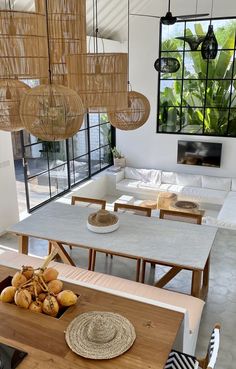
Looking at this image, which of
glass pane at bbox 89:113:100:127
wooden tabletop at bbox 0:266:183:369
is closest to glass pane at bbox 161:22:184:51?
glass pane at bbox 89:113:100:127

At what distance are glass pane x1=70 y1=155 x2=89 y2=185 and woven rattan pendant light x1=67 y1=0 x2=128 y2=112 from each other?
5082mm

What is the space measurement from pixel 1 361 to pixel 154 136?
7.37 meters

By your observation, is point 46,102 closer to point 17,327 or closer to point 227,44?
point 17,327

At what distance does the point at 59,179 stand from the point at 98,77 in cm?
496

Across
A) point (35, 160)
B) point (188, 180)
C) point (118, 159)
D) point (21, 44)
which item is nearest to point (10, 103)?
point (21, 44)

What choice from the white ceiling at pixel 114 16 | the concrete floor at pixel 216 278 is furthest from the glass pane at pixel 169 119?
the concrete floor at pixel 216 278

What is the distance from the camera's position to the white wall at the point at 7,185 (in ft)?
19.2

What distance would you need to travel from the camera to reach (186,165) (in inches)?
341

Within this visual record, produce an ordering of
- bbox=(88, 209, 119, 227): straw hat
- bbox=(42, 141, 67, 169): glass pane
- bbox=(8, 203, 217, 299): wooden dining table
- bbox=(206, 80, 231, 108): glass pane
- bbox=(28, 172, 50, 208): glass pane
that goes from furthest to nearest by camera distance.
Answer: bbox=(206, 80, 231, 108): glass pane < bbox=(42, 141, 67, 169): glass pane < bbox=(28, 172, 50, 208): glass pane < bbox=(88, 209, 119, 227): straw hat < bbox=(8, 203, 217, 299): wooden dining table

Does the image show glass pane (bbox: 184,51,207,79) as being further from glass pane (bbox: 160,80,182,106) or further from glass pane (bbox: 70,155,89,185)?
glass pane (bbox: 70,155,89,185)

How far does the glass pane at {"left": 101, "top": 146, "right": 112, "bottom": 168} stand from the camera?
372 inches

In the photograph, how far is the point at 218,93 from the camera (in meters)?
8.03

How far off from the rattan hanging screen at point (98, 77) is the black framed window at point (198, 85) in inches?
207

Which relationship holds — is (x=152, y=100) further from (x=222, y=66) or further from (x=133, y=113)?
(x=133, y=113)
